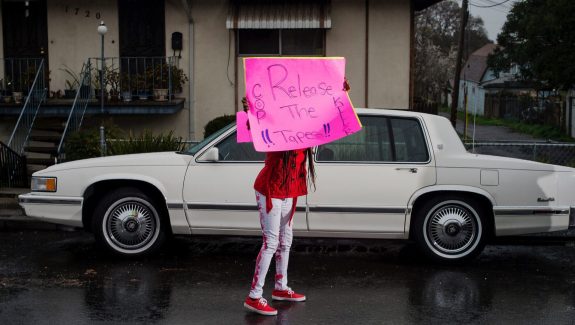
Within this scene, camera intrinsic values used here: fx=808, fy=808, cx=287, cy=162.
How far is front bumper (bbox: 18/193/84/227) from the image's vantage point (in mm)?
8352

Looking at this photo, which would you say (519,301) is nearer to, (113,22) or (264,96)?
(264,96)

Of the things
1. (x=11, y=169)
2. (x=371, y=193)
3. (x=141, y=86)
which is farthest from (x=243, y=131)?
(x=141, y=86)

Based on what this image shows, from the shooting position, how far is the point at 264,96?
6223mm

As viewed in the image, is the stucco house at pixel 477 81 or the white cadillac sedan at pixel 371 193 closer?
the white cadillac sedan at pixel 371 193

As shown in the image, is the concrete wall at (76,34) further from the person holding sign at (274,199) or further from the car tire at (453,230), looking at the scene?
the person holding sign at (274,199)

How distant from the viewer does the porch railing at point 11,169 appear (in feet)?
42.1

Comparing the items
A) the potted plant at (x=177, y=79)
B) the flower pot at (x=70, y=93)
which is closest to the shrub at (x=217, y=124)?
the potted plant at (x=177, y=79)

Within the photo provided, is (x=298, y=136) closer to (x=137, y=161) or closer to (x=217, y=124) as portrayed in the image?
(x=137, y=161)

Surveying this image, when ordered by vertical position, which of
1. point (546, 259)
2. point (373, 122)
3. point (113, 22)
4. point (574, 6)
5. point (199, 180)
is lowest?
point (546, 259)

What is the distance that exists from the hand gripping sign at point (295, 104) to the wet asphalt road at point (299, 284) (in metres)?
1.38

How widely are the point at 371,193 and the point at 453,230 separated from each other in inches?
36.0

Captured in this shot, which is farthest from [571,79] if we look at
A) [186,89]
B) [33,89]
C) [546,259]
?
[546,259]

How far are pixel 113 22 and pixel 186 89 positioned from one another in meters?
2.00

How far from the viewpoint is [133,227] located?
→ 8.26m
